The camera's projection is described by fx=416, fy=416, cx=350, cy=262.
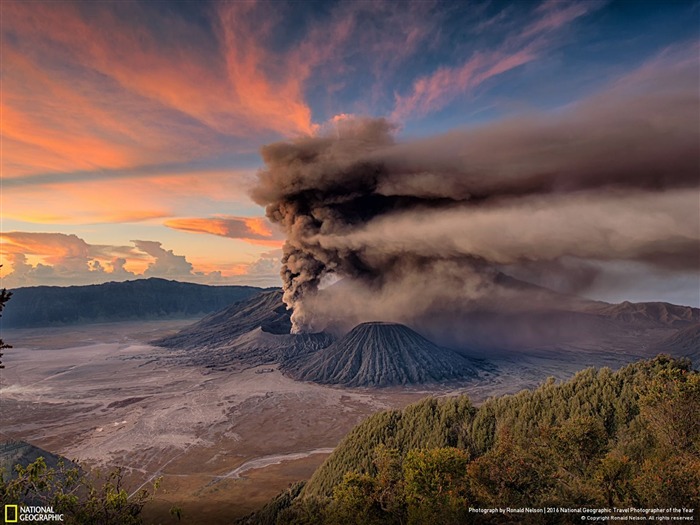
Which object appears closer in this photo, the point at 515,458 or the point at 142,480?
the point at 515,458

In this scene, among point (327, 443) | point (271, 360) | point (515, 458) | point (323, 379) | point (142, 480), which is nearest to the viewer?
point (515, 458)

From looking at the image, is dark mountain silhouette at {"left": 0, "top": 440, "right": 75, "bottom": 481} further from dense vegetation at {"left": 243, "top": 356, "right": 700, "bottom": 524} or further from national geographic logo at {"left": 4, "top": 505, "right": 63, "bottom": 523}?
national geographic logo at {"left": 4, "top": 505, "right": 63, "bottom": 523}

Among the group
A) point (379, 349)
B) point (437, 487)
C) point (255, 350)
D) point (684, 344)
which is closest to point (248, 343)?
point (255, 350)

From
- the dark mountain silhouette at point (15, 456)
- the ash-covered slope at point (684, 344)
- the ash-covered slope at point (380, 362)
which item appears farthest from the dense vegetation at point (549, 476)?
the ash-covered slope at point (684, 344)

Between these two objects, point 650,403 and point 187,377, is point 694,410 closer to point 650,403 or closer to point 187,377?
point 650,403

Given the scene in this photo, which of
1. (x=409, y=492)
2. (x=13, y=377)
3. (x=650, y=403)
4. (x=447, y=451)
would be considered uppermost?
(x=650, y=403)

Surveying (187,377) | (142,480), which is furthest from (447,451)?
(187,377)

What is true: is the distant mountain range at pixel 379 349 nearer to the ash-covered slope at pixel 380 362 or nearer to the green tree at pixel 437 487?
the ash-covered slope at pixel 380 362
